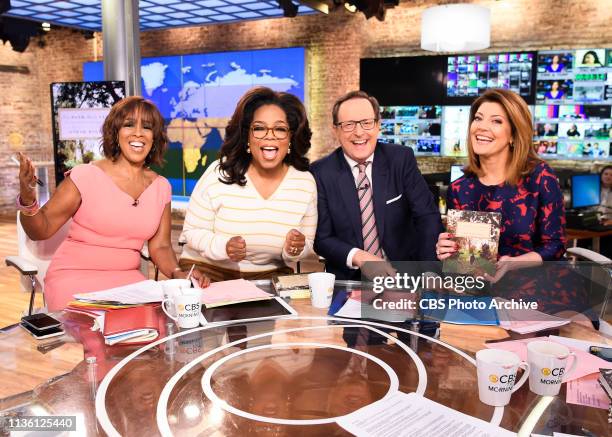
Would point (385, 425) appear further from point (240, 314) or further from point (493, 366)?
point (240, 314)

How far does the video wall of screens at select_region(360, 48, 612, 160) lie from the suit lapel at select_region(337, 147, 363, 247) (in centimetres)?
404

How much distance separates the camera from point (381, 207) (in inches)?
105

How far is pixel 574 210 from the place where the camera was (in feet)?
16.2

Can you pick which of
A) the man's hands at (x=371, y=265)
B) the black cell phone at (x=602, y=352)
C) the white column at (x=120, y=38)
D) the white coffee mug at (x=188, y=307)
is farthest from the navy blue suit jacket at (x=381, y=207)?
the white column at (x=120, y=38)

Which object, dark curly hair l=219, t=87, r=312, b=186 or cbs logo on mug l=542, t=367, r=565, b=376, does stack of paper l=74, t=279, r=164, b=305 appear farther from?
cbs logo on mug l=542, t=367, r=565, b=376

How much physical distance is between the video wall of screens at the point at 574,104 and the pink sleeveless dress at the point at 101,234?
234 inches

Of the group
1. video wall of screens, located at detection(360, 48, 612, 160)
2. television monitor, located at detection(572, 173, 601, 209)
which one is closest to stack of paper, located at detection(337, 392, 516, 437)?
television monitor, located at detection(572, 173, 601, 209)

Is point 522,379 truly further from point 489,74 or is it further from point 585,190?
point 489,74

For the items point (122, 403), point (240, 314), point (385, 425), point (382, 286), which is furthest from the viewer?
point (382, 286)

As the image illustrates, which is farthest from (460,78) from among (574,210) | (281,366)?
(281,366)

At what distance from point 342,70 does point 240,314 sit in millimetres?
7213

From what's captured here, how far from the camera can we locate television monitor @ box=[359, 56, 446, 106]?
7594 millimetres

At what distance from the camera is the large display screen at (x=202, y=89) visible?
880cm
